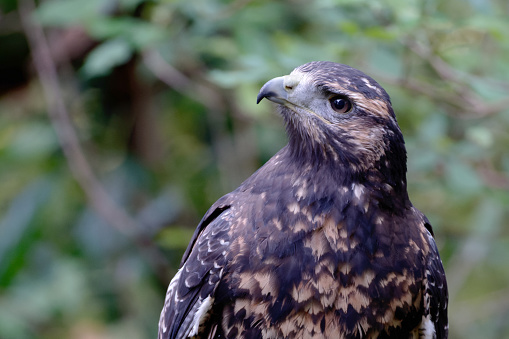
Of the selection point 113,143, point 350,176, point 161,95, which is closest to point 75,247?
point 113,143

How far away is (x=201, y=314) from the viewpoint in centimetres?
319

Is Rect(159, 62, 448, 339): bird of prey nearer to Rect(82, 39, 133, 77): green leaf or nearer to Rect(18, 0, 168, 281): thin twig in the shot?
Rect(82, 39, 133, 77): green leaf

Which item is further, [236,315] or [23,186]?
[23,186]

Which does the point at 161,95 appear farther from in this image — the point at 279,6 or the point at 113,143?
the point at 279,6

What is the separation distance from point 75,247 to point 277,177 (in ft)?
11.6

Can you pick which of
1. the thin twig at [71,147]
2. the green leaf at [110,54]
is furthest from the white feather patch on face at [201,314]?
the thin twig at [71,147]

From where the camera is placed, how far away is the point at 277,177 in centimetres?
319

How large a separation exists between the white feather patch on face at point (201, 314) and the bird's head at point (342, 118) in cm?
74

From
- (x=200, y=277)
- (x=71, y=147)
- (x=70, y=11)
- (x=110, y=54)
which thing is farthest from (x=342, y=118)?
(x=71, y=147)

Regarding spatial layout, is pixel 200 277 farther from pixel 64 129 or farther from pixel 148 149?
pixel 148 149

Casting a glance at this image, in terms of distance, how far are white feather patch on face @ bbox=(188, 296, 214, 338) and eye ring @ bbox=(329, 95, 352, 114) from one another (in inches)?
38.5

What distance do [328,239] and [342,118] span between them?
51cm

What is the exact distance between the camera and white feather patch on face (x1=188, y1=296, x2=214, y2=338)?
317 cm

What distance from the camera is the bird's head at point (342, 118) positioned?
9.79 ft
